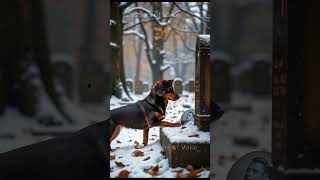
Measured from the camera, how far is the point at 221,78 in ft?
13.1

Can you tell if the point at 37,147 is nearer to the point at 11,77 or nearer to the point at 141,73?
the point at 11,77

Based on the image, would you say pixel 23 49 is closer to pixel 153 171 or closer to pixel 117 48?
pixel 153 171

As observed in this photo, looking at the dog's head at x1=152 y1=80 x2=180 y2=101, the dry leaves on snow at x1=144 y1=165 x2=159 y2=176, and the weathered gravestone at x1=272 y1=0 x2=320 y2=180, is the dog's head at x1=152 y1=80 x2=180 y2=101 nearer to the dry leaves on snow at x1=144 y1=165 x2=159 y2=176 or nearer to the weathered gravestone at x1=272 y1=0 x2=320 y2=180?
the dry leaves on snow at x1=144 y1=165 x2=159 y2=176

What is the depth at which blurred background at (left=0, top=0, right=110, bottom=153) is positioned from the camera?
414 cm

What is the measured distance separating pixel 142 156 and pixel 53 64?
7.67 ft

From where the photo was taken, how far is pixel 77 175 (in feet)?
13.5

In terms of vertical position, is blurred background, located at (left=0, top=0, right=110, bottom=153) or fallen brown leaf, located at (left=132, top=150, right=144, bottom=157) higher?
blurred background, located at (left=0, top=0, right=110, bottom=153)

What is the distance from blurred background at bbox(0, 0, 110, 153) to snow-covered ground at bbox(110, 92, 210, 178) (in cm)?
124

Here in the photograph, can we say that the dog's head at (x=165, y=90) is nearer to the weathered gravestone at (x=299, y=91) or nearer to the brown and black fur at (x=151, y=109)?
the brown and black fur at (x=151, y=109)

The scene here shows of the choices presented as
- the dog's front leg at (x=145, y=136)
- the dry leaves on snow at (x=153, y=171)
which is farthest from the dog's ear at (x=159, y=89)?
the dry leaves on snow at (x=153, y=171)

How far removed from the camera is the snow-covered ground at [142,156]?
4957mm

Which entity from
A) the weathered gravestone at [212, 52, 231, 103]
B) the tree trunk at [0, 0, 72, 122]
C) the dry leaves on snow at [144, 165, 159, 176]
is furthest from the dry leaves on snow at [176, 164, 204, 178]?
the tree trunk at [0, 0, 72, 122]

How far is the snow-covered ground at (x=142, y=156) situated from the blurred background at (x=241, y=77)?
0.98 metres

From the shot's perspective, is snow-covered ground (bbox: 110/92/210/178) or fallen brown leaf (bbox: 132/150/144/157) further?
fallen brown leaf (bbox: 132/150/144/157)
